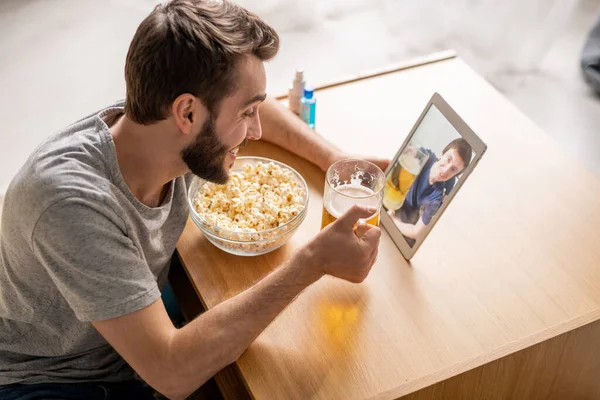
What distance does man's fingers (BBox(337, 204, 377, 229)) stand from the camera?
4.26 feet

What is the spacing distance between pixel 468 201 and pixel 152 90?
80cm

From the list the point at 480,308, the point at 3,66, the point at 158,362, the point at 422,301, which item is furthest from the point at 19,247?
the point at 3,66

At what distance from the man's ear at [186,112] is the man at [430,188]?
504 millimetres

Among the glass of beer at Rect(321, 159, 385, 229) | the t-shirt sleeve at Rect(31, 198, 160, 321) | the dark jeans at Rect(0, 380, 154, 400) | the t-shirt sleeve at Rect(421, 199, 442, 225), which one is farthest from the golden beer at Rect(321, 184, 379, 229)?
the dark jeans at Rect(0, 380, 154, 400)

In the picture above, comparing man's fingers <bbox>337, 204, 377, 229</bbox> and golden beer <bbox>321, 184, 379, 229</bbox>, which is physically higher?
man's fingers <bbox>337, 204, 377, 229</bbox>

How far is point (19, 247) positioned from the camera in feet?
4.17

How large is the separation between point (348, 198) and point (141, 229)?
427mm

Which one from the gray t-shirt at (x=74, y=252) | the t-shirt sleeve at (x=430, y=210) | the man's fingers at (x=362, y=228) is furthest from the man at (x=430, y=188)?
the gray t-shirt at (x=74, y=252)

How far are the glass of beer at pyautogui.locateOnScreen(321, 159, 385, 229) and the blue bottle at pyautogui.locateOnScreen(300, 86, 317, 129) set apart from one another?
297 millimetres

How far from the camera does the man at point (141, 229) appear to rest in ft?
3.90

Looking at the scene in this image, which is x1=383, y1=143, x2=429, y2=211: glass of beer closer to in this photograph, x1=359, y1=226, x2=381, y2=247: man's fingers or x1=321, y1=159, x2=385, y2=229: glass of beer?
x1=321, y1=159, x2=385, y2=229: glass of beer

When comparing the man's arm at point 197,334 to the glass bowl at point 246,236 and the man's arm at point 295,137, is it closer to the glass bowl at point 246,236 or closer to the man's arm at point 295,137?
the glass bowl at point 246,236

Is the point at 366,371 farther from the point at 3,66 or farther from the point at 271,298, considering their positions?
the point at 3,66

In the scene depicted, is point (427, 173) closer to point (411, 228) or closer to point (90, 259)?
point (411, 228)
